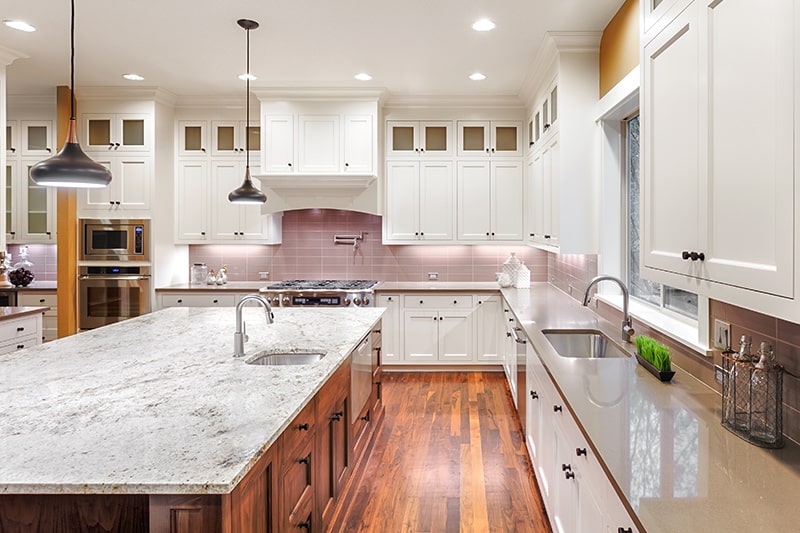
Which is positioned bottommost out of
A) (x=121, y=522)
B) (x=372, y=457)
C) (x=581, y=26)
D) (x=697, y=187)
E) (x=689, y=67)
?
(x=372, y=457)

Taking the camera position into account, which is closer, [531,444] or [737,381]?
[737,381]

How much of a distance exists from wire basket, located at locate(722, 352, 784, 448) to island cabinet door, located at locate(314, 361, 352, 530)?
150cm

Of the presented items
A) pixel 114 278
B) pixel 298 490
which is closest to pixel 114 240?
pixel 114 278

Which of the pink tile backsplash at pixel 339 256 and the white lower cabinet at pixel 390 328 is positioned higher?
the pink tile backsplash at pixel 339 256

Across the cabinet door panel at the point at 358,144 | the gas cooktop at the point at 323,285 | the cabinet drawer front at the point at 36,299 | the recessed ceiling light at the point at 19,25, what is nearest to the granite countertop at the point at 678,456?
the gas cooktop at the point at 323,285

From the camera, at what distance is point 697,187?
1.49 meters

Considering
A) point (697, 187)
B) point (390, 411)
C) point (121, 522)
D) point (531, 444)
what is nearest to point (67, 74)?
point (390, 411)

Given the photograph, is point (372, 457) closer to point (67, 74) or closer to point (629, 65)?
point (629, 65)

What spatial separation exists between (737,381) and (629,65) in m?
2.22

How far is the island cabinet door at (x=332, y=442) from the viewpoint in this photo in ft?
7.66

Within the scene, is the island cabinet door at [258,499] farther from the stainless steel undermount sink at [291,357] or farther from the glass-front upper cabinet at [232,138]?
the glass-front upper cabinet at [232,138]

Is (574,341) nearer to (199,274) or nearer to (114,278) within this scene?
(199,274)

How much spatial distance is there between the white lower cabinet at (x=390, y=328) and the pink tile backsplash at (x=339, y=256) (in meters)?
0.60

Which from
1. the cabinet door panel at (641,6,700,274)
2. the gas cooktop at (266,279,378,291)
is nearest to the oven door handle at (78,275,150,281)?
the gas cooktop at (266,279,378,291)
